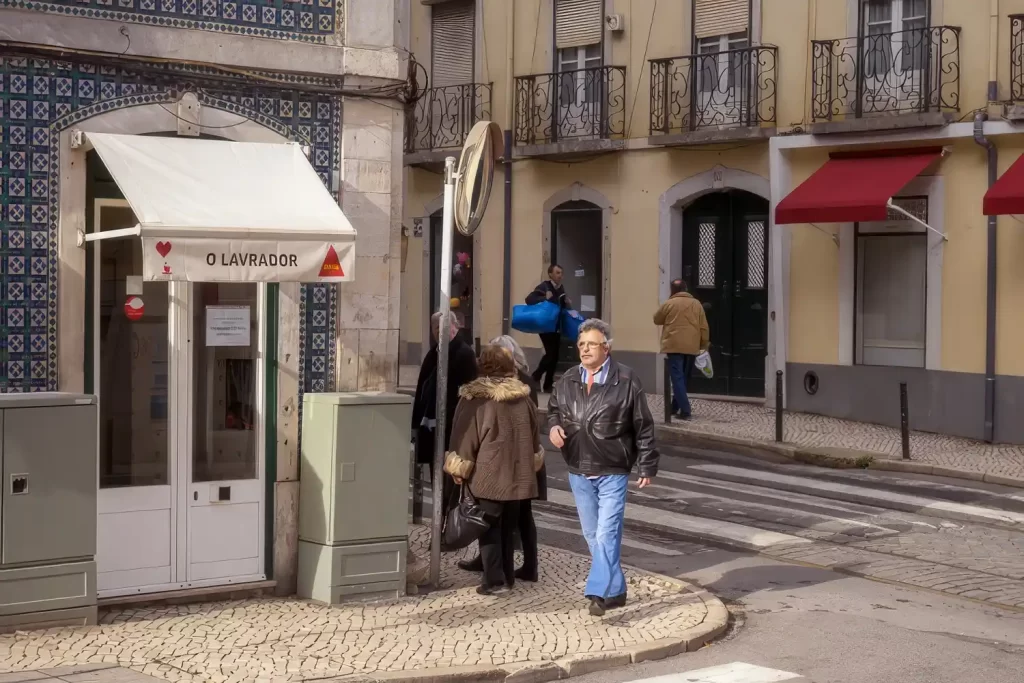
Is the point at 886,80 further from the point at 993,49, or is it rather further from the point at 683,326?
the point at 683,326

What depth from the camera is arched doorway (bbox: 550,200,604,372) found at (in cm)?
2384

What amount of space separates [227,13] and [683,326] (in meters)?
10.5

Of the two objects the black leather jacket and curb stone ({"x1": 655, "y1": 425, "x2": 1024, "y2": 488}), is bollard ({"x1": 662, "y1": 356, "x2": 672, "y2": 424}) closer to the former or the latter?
curb stone ({"x1": 655, "y1": 425, "x2": 1024, "y2": 488})

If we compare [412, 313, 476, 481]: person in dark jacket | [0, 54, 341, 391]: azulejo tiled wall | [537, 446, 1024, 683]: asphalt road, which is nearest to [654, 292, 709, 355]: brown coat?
[537, 446, 1024, 683]: asphalt road

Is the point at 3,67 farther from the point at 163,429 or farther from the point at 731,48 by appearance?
the point at 731,48

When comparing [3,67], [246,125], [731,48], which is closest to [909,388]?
[731,48]

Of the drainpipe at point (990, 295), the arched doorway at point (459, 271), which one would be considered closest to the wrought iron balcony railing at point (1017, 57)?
the drainpipe at point (990, 295)

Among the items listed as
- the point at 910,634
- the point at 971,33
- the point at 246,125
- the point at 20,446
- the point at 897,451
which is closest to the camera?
the point at 20,446

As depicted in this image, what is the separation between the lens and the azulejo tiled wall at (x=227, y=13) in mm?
8648

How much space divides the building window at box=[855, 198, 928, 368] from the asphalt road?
439 cm

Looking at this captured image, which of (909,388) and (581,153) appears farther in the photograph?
(581,153)

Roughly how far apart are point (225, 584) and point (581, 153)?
14.9 metres

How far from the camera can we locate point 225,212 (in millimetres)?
8289

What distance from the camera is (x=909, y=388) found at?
19.2 metres
